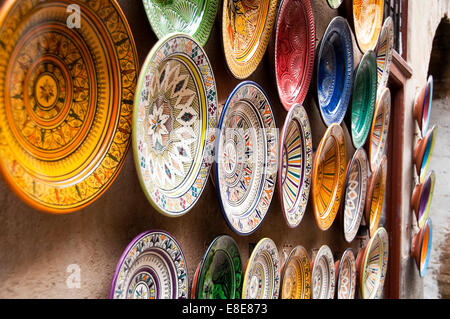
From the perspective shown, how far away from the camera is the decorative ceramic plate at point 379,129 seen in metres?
1.93

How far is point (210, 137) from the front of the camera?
0.89m

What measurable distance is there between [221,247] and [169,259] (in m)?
0.19

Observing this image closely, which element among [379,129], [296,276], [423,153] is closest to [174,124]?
[296,276]

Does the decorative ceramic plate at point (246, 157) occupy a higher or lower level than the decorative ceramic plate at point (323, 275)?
higher

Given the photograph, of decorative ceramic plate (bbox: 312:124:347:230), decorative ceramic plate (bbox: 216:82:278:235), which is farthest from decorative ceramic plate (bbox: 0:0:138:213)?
decorative ceramic plate (bbox: 312:124:347:230)

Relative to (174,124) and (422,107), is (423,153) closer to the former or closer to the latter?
(422,107)

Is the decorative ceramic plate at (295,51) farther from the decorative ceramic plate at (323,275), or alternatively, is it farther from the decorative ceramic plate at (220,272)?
the decorative ceramic plate at (323,275)

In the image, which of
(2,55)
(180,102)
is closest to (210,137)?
(180,102)

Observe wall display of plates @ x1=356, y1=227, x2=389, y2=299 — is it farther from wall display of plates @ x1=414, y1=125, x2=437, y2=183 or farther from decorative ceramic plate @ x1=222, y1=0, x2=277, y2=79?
decorative ceramic plate @ x1=222, y1=0, x2=277, y2=79

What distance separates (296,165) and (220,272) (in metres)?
0.47

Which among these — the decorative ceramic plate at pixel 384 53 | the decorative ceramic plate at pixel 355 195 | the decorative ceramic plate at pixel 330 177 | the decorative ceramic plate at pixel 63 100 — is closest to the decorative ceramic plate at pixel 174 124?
the decorative ceramic plate at pixel 63 100

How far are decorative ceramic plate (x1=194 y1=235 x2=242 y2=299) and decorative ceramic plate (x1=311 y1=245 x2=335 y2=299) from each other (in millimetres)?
505

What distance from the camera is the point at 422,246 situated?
287cm

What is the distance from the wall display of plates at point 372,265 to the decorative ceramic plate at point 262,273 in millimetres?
818
